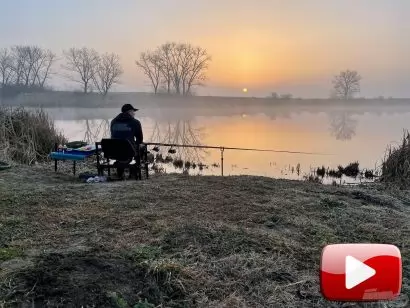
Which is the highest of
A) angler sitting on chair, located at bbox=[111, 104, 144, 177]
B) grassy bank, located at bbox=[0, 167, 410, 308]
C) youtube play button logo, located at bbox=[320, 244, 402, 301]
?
angler sitting on chair, located at bbox=[111, 104, 144, 177]

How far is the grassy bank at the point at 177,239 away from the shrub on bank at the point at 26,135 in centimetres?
386

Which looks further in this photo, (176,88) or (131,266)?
(176,88)

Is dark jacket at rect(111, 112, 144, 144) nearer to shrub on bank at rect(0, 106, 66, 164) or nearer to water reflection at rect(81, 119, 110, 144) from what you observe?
shrub on bank at rect(0, 106, 66, 164)

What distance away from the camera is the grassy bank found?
2836mm

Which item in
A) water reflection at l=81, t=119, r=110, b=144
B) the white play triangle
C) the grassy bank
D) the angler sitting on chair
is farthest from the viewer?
water reflection at l=81, t=119, r=110, b=144

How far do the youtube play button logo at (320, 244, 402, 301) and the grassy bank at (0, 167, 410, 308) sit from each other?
1826 millimetres

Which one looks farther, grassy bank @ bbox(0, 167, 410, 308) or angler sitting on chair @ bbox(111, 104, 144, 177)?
angler sitting on chair @ bbox(111, 104, 144, 177)

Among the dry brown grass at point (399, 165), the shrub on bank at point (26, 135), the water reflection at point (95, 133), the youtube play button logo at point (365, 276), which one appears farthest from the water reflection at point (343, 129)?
the youtube play button logo at point (365, 276)

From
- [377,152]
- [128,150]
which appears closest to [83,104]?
[377,152]

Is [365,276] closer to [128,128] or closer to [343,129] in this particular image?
[128,128]

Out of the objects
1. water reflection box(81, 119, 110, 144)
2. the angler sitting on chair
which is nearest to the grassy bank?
the angler sitting on chair

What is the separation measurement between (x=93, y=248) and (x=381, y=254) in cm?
289

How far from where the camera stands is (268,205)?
5.38 meters

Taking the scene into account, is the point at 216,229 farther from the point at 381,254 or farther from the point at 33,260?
the point at 381,254
